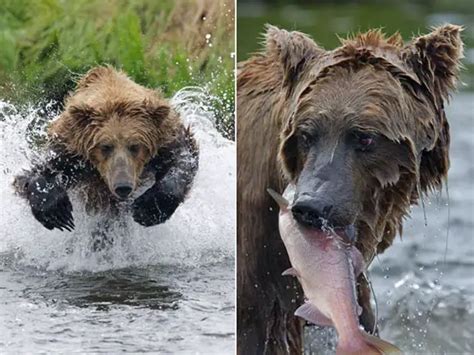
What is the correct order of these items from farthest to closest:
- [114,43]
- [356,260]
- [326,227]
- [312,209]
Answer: [114,43], [356,260], [326,227], [312,209]

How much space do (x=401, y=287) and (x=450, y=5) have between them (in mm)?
1120

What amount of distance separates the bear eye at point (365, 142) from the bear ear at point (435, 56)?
0.30m

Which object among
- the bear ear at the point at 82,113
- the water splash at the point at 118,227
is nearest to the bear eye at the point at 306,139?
the water splash at the point at 118,227

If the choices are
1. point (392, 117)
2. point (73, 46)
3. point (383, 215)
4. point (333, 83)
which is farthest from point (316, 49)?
point (73, 46)

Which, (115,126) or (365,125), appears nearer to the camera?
(365,125)

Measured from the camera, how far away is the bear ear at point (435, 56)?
368cm

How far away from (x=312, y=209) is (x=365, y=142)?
304 mm

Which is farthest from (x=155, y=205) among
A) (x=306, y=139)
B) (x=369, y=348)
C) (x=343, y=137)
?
(x=369, y=348)

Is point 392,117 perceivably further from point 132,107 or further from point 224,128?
point 132,107

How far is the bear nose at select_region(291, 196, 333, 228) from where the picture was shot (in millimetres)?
3529

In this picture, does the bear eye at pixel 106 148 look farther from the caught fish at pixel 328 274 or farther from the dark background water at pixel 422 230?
the caught fish at pixel 328 274

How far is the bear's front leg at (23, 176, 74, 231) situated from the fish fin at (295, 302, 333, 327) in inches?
40.7

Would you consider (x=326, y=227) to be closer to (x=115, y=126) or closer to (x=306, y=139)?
(x=306, y=139)

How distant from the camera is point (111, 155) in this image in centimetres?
407
